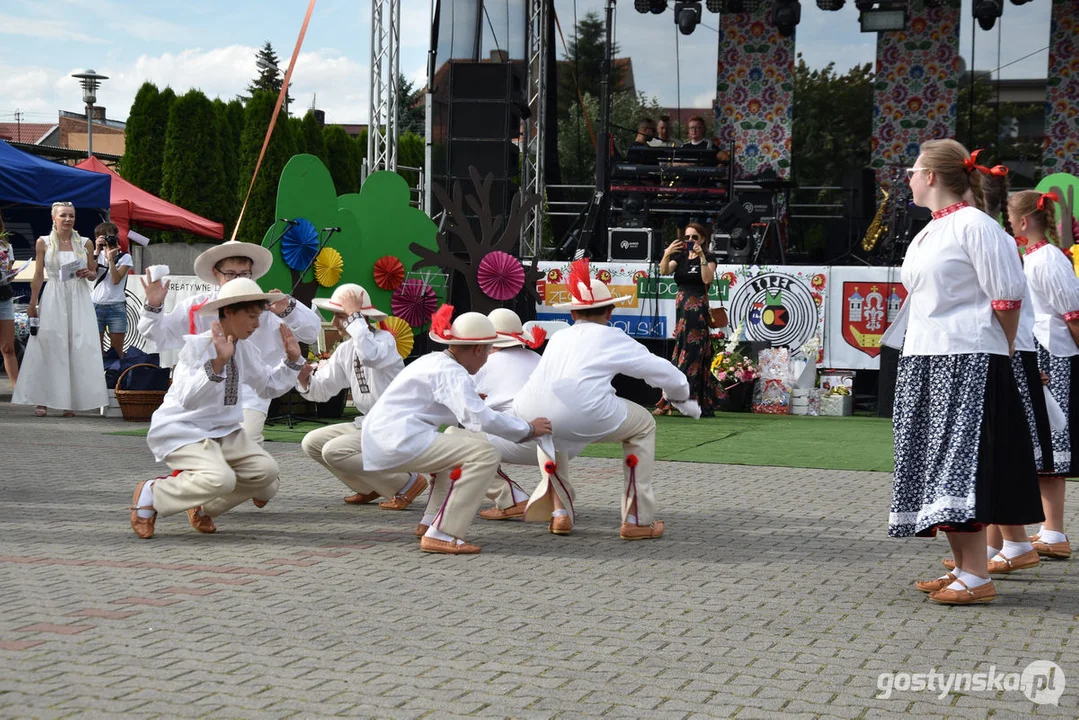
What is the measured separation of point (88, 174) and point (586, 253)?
592 centimetres

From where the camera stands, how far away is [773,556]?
6.25 m

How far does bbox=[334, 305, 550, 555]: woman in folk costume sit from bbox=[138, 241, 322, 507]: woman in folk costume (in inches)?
42.0

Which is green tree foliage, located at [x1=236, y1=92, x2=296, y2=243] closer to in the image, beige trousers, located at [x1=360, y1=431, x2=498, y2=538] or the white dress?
the white dress

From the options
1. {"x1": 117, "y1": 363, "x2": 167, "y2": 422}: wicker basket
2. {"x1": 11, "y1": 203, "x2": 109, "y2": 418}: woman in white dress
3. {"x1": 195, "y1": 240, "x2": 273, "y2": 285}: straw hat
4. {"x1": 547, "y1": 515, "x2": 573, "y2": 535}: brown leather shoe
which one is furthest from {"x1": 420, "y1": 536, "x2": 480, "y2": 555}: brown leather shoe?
{"x1": 11, "y1": 203, "x2": 109, "y2": 418}: woman in white dress

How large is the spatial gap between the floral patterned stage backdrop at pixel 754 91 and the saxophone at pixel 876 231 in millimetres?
3084

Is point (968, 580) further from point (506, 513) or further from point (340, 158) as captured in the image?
point (340, 158)

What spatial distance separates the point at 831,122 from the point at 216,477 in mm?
16466

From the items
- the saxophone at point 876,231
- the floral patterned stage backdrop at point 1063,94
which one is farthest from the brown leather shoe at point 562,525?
the floral patterned stage backdrop at point 1063,94

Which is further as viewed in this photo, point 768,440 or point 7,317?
point 7,317

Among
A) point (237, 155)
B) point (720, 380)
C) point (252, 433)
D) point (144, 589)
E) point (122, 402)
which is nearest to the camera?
point (144, 589)

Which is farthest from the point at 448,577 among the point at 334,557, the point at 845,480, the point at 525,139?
the point at 525,139

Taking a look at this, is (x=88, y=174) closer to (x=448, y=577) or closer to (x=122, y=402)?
(x=122, y=402)

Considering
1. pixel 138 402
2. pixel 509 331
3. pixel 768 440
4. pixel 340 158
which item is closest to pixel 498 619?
pixel 509 331

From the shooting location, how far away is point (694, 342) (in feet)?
43.5
